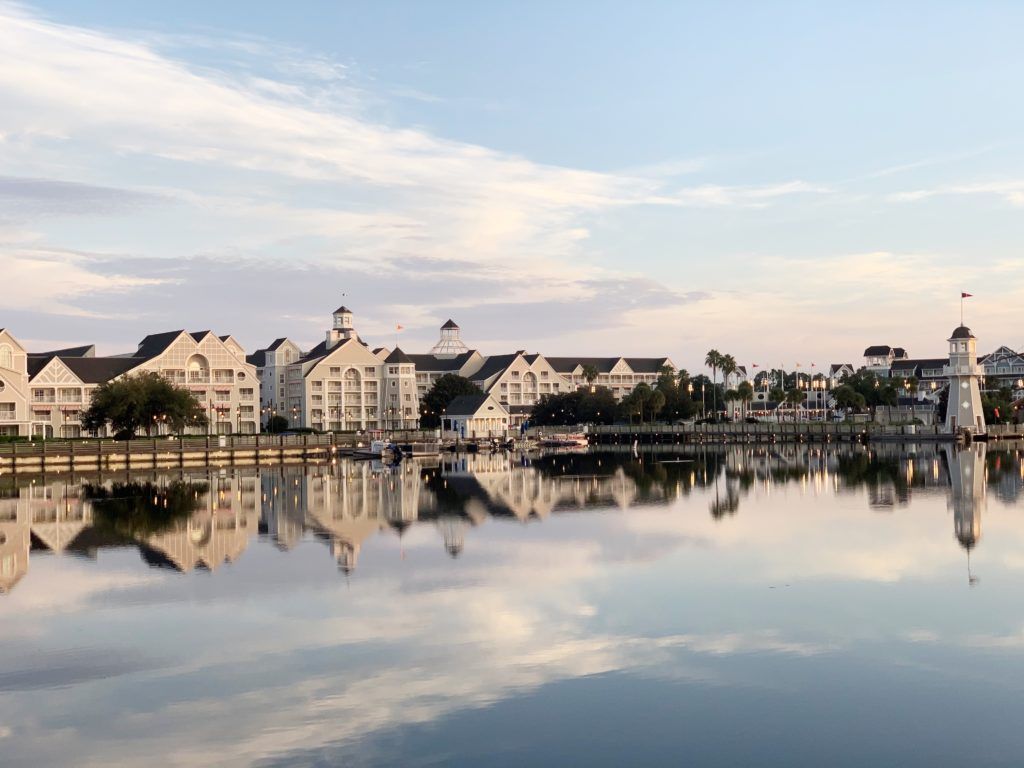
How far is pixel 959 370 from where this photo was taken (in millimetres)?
110188

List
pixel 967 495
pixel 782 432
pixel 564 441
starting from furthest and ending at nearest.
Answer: pixel 782 432 < pixel 564 441 < pixel 967 495

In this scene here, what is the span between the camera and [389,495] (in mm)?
54906

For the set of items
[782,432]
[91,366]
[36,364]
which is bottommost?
[782,432]

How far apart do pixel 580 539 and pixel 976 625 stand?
1578 centimetres

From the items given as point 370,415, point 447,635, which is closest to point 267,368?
point 370,415

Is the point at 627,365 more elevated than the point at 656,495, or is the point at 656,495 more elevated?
the point at 627,365

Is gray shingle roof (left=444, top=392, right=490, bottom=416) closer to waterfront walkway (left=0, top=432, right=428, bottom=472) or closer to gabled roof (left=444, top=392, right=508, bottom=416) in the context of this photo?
gabled roof (left=444, top=392, right=508, bottom=416)

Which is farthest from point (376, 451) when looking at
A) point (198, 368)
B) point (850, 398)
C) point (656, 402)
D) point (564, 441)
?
point (850, 398)

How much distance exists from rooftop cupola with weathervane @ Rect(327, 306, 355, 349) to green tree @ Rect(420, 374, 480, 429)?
1966 centimetres

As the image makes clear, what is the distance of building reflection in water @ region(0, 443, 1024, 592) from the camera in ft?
120

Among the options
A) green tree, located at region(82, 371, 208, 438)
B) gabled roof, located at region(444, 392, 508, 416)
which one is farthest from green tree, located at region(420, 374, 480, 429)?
green tree, located at region(82, 371, 208, 438)

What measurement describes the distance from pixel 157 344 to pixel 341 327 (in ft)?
132

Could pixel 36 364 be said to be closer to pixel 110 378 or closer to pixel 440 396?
pixel 110 378

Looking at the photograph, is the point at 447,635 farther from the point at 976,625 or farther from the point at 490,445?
the point at 490,445
